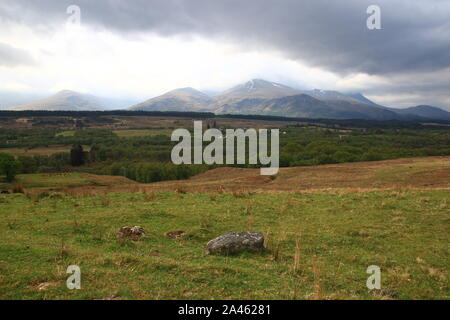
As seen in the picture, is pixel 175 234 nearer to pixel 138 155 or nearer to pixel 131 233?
pixel 131 233

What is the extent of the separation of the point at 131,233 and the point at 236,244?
17.4ft

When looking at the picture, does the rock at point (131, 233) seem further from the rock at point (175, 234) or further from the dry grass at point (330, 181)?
the dry grass at point (330, 181)

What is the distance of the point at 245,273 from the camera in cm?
933

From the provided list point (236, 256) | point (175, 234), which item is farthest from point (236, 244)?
point (175, 234)

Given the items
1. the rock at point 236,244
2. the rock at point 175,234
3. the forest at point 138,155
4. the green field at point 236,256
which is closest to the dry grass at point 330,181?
the green field at point 236,256

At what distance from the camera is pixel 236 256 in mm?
11391

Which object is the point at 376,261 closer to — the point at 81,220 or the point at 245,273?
the point at 245,273

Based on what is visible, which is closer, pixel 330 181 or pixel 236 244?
pixel 236 244

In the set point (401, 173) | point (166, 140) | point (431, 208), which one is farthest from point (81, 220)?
point (166, 140)

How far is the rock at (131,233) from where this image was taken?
13.6 m

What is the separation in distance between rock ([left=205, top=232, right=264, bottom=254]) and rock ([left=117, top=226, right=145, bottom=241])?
149 inches

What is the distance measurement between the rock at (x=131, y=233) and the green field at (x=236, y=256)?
417mm

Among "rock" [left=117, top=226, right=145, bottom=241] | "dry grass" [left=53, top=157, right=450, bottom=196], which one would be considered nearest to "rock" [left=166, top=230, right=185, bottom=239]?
"rock" [left=117, top=226, right=145, bottom=241]

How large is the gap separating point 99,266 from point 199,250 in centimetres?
394
